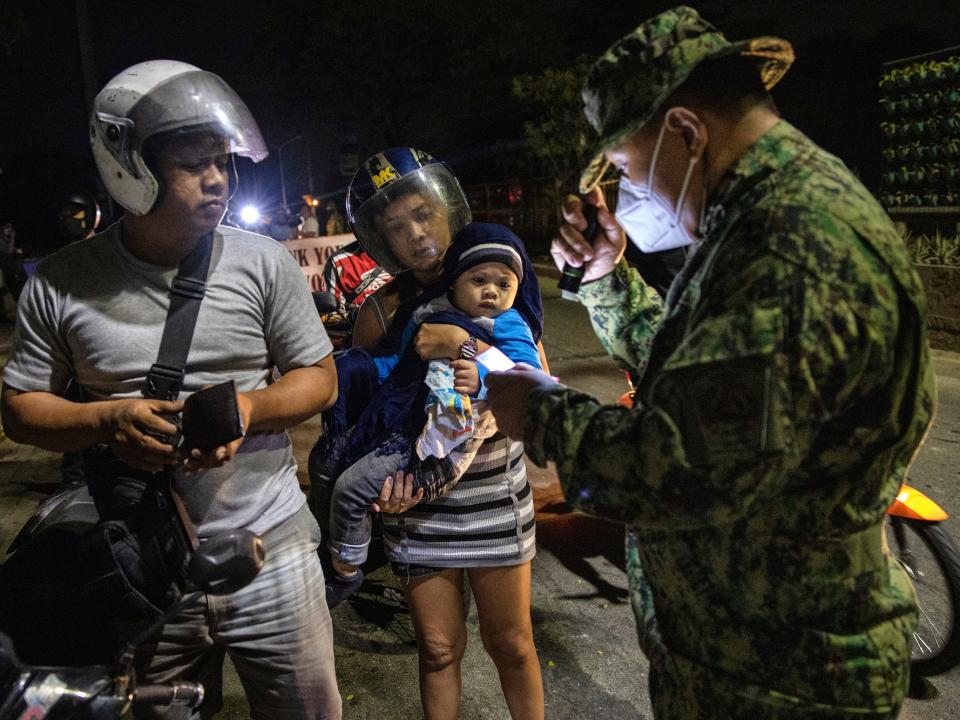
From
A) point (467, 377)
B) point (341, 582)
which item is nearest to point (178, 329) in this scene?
point (467, 377)

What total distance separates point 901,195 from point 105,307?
11696mm

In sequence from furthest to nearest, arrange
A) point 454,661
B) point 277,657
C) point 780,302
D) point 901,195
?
Result: 1. point 901,195
2. point 454,661
3. point 277,657
4. point 780,302

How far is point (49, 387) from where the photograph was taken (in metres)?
1.91

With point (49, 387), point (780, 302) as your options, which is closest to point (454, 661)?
point (49, 387)

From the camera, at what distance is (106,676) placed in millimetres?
1438

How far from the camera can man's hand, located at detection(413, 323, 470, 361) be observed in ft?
7.55

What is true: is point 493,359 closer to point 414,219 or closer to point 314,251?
point 414,219

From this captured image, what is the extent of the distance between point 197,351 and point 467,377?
72 cm

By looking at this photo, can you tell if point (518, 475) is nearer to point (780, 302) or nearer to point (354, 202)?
point (354, 202)

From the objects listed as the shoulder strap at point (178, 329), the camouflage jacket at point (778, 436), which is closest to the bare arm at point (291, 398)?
the shoulder strap at point (178, 329)

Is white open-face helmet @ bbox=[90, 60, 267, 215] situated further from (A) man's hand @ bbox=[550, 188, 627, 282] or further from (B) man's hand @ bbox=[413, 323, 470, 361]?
(A) man's hand @ bbox=[550, 188, 627, 282]

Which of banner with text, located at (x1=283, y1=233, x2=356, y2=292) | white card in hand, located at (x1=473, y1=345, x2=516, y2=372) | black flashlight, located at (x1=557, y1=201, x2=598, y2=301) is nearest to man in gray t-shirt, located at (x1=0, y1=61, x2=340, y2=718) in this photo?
white card in hand, located at (x1=473, y1=345, x2=516, y2=372)

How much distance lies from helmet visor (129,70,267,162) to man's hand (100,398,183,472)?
67 centimetres

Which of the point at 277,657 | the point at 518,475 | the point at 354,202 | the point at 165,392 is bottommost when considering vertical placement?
the point at 277,657
